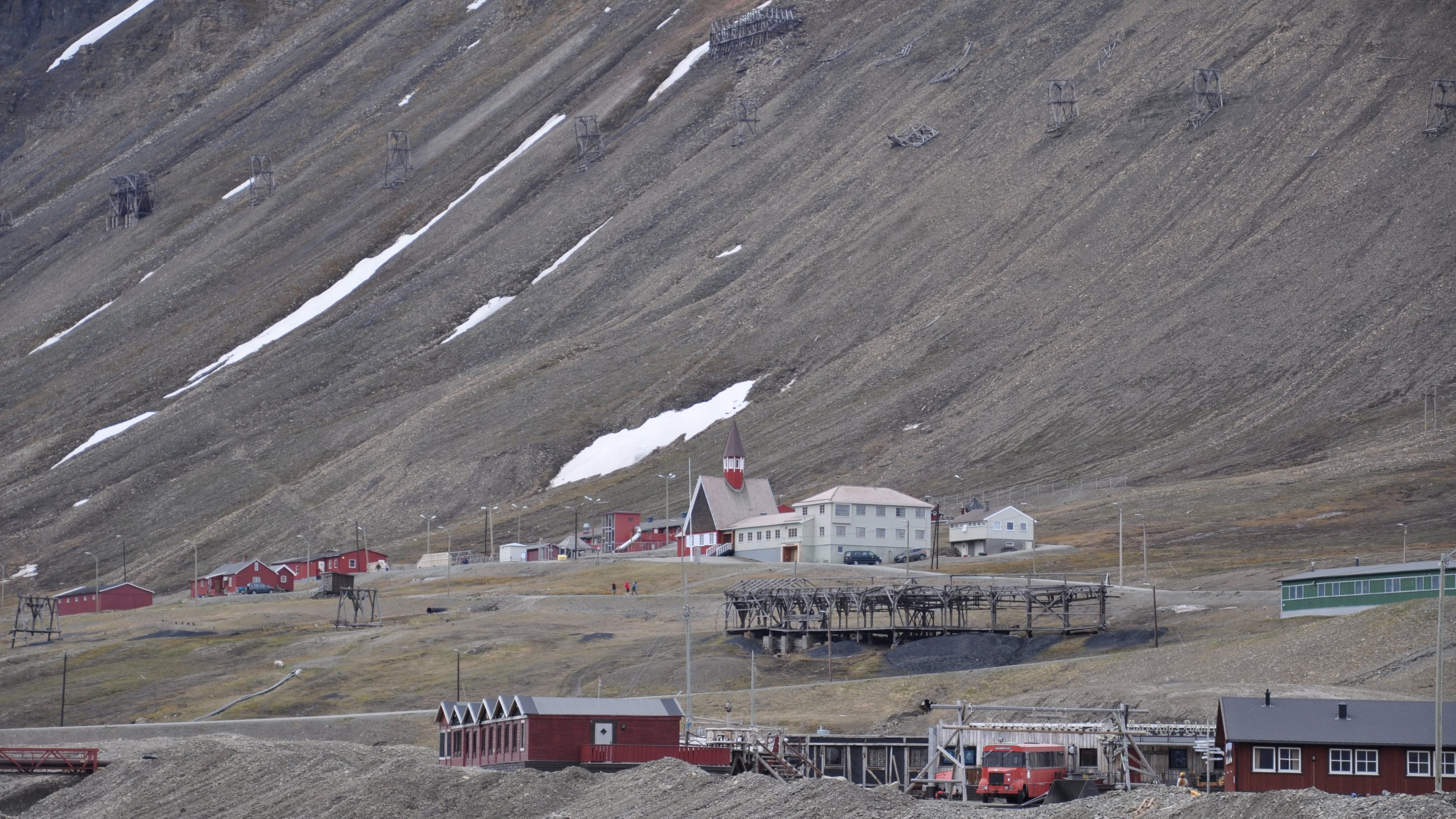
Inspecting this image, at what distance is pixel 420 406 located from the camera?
160 metres

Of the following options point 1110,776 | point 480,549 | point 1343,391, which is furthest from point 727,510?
point 1110,776

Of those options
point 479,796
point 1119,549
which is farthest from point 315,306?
point 479,796

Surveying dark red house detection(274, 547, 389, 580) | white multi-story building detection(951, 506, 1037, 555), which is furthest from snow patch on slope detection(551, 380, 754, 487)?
white multi-story building detection(951, 506, 1037, 555)

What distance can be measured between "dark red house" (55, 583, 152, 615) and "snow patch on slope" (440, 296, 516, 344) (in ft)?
171

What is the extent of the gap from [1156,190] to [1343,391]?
3216cm

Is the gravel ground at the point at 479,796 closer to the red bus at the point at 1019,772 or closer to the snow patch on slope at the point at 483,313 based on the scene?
the red bus at the point at 1019,772

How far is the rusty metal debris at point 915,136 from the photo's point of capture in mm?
176125

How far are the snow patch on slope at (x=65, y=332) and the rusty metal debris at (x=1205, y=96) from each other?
352 feet

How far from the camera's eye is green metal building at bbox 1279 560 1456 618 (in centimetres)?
6981

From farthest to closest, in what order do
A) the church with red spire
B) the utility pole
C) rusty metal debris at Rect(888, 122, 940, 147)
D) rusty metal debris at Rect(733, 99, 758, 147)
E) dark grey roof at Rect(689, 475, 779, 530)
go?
rusty metal debris at Rect(733, 99, 758, 147)
rusty metal debris at Rect(888, 122, 940, 147)
dark grey roof at Rect(689, 475, 779, 530)
the church with red spire
the utility pole

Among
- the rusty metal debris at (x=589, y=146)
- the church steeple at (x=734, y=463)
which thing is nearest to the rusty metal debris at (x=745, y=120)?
the rusty metal debris at (x=589, y=146)

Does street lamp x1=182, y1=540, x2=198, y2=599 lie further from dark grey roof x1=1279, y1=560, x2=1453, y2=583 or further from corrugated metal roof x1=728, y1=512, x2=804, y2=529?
dark grey roof x1=1279, y1=560, x2=1453, y2=583

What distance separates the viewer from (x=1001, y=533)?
10819 cm

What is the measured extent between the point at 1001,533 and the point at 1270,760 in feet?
214
